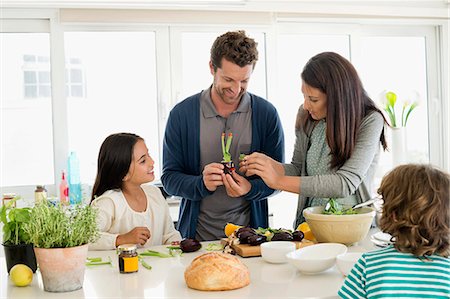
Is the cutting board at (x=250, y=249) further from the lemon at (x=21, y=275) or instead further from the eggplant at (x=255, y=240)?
the lemon at (x=21, y=275)

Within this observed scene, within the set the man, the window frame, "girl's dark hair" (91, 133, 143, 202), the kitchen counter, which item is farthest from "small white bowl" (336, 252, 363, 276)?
the window frame

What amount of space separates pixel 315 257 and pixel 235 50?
3.41 ft

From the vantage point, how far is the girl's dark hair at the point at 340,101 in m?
2.41

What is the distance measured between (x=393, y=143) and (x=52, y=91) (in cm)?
258

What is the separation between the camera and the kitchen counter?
1.72 meters

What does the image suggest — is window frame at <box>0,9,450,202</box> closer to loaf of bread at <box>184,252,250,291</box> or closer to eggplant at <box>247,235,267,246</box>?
eggplant at <box>247,235,267,246</box>

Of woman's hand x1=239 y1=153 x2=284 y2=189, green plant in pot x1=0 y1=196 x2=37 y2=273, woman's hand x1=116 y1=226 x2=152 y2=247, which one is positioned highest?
woman's hand x1=239 y1=153 x2=284 y2=189

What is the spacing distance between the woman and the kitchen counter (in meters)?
0.44

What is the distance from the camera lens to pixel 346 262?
5.97ft

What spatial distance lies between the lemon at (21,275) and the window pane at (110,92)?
248 centimetres

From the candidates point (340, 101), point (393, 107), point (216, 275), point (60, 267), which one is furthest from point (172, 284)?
point (393, 107)

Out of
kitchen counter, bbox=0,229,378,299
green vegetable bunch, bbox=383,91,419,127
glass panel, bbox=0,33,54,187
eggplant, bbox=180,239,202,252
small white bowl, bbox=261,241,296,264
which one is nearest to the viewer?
kitchen counter, bbox=0,229,378,299

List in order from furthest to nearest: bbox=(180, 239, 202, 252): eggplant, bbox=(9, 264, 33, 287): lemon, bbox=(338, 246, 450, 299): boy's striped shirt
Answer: bbox=(180, 239, 202, 252): eggplant
bbox=(9, 264, 33, 287): lemon
bbox=(338, 246, 450, 299): boy's striped shirt

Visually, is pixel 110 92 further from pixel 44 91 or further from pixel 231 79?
pixel 231 79
